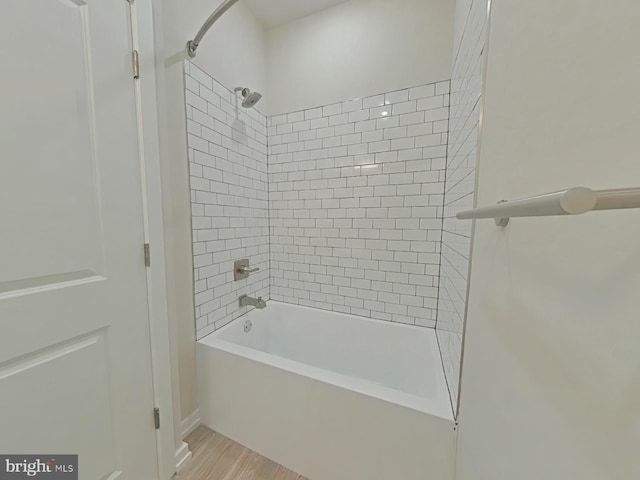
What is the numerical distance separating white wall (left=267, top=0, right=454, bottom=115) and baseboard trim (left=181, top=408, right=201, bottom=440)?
7.52 feet

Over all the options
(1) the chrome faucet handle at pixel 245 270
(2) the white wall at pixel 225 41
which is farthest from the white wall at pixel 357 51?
(1) the chrome faucet handle at pixel 245 270

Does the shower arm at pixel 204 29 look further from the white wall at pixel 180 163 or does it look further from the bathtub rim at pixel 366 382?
the bathtub rim at pixel 366 382

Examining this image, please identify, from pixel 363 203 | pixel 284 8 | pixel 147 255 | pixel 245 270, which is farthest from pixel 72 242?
pixel 284 8

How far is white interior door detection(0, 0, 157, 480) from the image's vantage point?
0.66 metres

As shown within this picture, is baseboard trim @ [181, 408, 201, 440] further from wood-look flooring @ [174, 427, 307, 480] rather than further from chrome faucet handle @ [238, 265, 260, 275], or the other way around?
chrome faucet handle @ [238, 265, 260, 275]

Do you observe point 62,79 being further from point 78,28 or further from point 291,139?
point 291,139

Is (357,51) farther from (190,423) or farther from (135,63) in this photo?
(190,423)

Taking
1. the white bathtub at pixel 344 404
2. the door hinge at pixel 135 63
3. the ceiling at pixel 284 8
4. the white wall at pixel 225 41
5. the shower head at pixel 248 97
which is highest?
the ceiling at pixel 284 8

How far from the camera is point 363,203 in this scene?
1.79 m

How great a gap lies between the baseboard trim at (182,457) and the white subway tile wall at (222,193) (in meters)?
0.55

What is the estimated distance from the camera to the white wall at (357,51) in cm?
153

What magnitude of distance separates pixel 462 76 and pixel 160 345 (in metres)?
1.92

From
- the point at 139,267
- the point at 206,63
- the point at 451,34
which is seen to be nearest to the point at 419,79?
the point at 451,34

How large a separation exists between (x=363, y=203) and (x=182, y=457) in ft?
6.06
